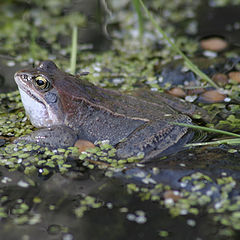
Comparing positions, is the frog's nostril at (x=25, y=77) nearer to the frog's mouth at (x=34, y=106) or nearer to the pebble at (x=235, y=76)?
the frog's mouth at (x=34, y=106)

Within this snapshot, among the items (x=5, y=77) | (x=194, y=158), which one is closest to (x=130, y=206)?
(x=194, y=158)

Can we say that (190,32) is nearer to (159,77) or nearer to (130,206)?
(159,77)

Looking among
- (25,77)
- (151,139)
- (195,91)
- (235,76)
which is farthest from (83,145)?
(235,76)

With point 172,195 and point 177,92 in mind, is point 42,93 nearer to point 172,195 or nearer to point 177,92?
point 172,195

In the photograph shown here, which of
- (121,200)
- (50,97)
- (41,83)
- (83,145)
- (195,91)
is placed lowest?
(121,200)

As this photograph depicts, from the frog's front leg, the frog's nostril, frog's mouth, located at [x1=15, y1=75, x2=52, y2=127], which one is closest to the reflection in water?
the frog's front leg

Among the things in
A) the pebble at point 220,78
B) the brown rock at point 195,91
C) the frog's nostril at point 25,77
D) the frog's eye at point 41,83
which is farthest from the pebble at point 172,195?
the pebble at point 220,78

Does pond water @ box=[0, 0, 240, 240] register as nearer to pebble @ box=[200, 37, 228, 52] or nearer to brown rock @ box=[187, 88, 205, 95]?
brown rock @ box=[187, 88, 205, 95]
